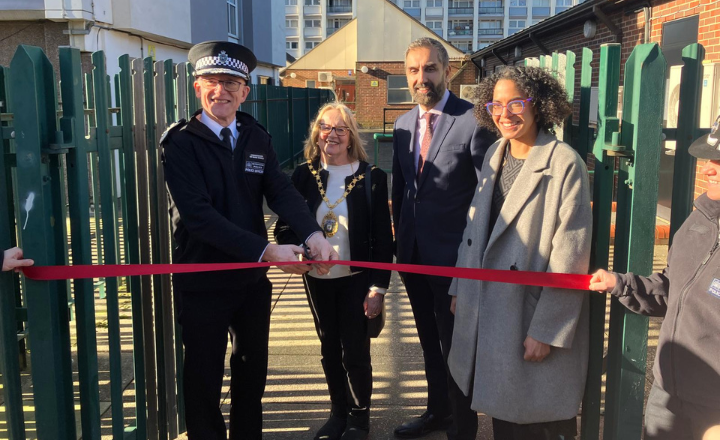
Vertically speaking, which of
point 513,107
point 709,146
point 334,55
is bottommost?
point 709,146

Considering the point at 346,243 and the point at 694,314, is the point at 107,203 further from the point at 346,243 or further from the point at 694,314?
the point at 694,314

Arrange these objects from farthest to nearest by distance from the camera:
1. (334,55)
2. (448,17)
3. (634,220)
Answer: (448,17), (334,55), (634,220)

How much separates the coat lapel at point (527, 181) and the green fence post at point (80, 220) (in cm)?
168

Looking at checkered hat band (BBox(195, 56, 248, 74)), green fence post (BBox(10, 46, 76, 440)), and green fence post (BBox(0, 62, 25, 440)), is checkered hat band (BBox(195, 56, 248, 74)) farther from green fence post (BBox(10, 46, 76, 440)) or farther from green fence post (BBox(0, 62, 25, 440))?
green fence post (BBox(0, 62, 25, 440))

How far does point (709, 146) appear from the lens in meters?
2.13

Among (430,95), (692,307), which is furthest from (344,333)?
(692,307)

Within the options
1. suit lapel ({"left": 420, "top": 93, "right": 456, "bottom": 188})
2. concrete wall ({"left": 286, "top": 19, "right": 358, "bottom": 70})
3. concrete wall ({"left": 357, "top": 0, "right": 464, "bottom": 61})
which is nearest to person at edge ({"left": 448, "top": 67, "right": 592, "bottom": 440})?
A: suit lapel ({"left": 420, "top": 93, "right": 456, "bottom": 188})

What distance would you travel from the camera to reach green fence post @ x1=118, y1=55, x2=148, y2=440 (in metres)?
3.11

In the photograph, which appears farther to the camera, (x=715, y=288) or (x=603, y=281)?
(x=603, y=281)

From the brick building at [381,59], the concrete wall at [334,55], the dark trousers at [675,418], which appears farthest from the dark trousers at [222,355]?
the concrete wall at [334,55]

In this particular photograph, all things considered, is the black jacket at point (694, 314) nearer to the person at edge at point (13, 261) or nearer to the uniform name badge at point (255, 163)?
the uniform name badge at point (255, 163)

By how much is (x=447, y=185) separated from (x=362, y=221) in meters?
0.50

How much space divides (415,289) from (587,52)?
5.04 ft

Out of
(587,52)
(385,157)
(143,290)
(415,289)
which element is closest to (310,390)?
(415,289)
